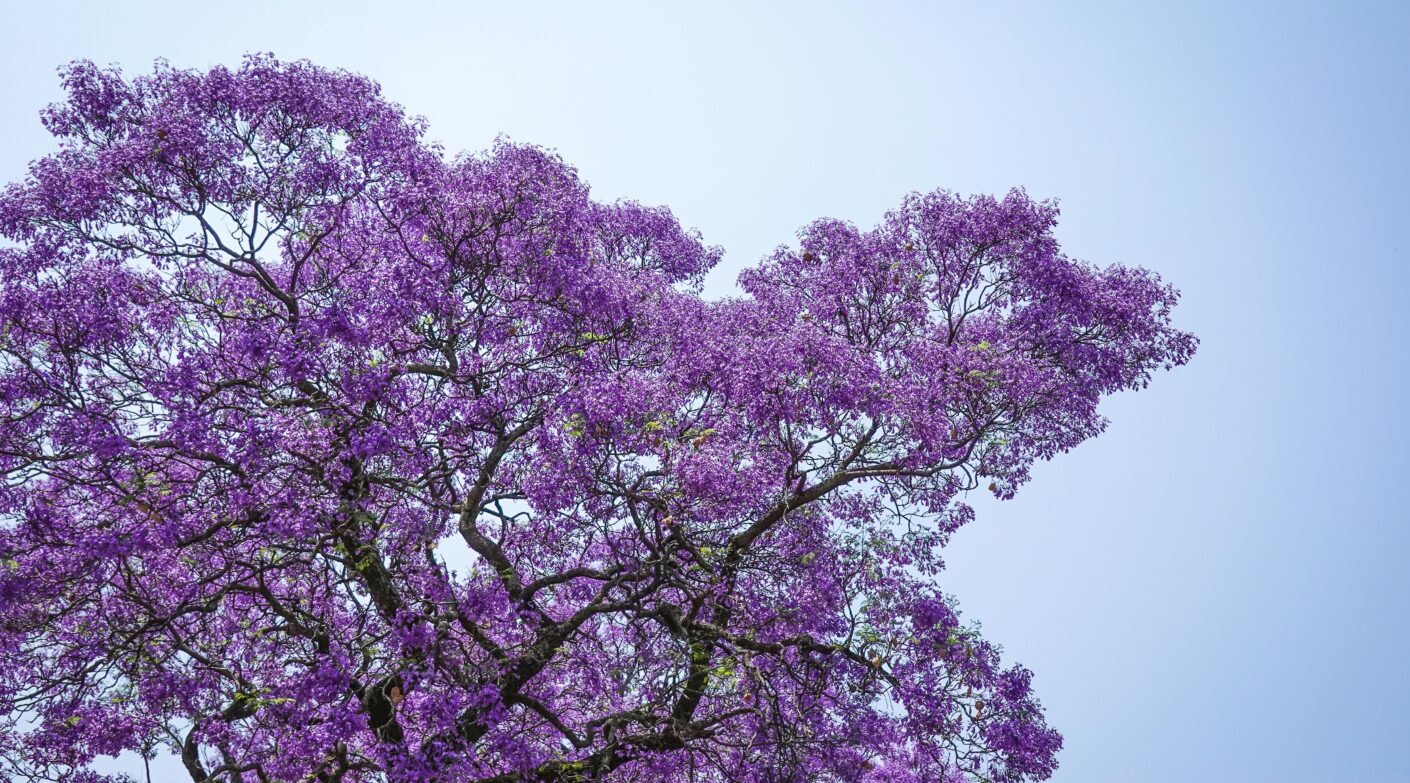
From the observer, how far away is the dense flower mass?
11617mm

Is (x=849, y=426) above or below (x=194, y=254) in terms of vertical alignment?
below

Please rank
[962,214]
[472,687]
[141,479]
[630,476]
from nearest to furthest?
1. [141,479]
2. [472,687]
3. [630,476]
4. [962,214]

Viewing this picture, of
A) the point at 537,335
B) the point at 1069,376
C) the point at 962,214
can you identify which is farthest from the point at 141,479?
the point at 1069,376

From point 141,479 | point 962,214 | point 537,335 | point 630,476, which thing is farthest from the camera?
point 962,214

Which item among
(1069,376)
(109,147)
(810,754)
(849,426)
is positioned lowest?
(810,754)

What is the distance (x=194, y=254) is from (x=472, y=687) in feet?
20.1

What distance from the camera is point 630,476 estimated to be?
1278cm

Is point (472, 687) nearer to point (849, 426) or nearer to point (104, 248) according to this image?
point (849, 426)

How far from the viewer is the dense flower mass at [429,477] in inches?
457

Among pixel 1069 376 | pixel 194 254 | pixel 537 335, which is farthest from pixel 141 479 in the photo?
pixel 1069 376

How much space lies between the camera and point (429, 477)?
42.0ft

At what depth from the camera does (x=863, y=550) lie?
14.2 metres

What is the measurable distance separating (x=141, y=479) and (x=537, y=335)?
481 cm

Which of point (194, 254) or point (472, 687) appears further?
point (194, 254)
